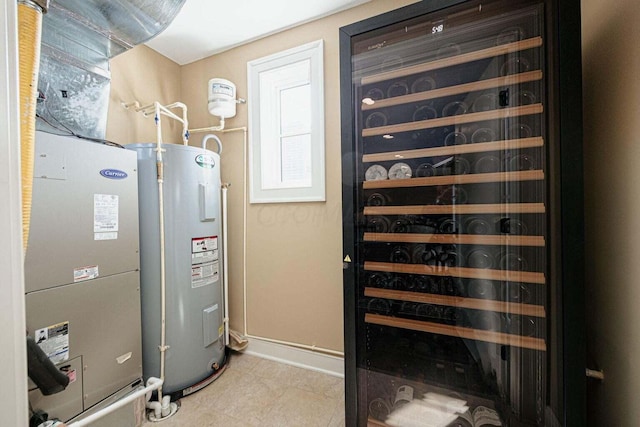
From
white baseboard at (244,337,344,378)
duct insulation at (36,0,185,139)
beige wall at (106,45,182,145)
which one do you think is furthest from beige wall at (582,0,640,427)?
beige wall at (106,45,182,145)

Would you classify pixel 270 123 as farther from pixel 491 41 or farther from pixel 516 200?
pixel 516 200

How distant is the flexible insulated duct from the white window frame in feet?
4.43

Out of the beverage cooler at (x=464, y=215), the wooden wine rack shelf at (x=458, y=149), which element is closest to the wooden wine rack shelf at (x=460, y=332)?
the beverage cooler at (x=464, y=215)

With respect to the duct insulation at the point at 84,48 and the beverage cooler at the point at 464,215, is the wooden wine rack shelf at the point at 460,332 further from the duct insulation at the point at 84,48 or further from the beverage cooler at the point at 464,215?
the duct insulation at the point at 84,48

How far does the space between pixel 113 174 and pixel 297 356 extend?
164cm

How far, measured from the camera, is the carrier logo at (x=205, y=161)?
1649mm

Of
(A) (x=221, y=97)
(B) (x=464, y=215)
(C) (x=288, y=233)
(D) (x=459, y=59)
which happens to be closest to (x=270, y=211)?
(C) (x=288, y=233)

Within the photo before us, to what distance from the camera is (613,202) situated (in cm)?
89

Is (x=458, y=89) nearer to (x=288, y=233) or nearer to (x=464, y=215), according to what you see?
(x=464, y=215)

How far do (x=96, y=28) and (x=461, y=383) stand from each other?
2.36 meters

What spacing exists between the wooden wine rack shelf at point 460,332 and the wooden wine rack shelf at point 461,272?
22 cm

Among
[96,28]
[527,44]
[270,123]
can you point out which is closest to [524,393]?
[527,44]

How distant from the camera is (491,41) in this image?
103cm

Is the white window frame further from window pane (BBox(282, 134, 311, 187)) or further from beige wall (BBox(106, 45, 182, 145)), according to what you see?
beige wall (BBox(106, 45, 182, 145))
